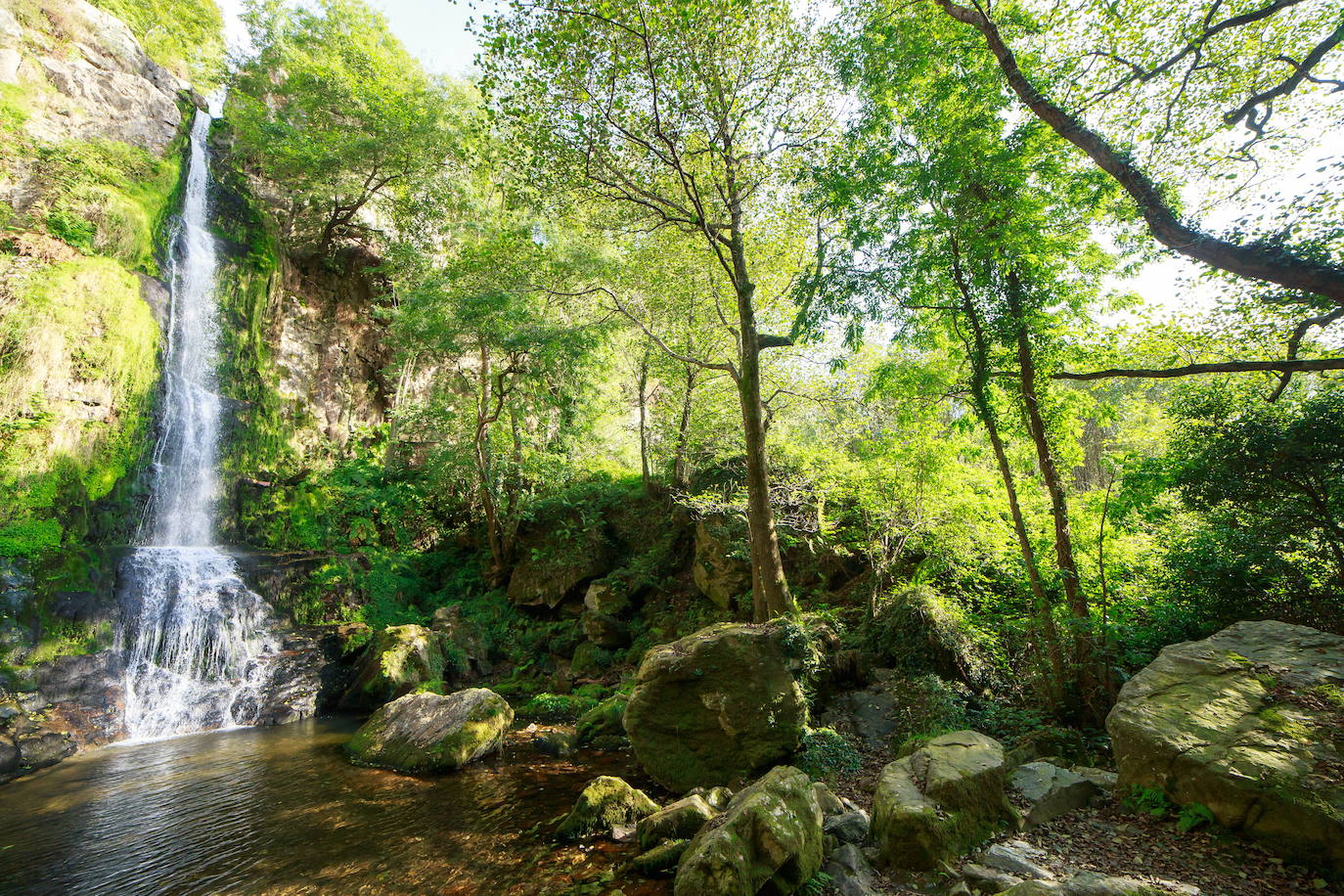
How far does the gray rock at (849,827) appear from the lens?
514 centimetres

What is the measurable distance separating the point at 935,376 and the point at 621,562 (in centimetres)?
1007

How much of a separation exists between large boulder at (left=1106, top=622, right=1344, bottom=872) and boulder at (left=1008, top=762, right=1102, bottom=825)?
0.36 m

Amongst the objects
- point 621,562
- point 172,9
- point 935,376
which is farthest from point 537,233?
point 172,9

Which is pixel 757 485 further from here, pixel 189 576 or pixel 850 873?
pixel 189 576

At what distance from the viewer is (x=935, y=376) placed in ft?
27.6

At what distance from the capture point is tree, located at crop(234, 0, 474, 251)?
19.4 m

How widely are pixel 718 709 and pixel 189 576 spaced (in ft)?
42.7

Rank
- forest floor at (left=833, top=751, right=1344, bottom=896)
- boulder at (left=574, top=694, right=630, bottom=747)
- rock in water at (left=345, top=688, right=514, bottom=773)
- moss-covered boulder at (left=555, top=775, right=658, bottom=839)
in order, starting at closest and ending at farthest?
forest floor at (left=833, top=751, right=1344, bottom=896), moss-covered boulder at (left=555, top=775, right=658, bottom=839), rock in water at (left=345, top=688, right=514, bottom=773), boulder at (left=574, top=694, right=630, bottom=747)

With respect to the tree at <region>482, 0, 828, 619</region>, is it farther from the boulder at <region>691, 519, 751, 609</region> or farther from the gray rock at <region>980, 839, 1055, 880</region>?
the gray rock at <region>980, 839, 1055, 880</region>

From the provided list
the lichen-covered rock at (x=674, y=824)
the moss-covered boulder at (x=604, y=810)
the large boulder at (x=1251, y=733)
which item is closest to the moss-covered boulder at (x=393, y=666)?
the moss-covered boulder at (x=604, y=810)

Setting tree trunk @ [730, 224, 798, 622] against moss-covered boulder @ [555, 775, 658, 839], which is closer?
moss-covered boulder @ [555, 775, 658, 839]

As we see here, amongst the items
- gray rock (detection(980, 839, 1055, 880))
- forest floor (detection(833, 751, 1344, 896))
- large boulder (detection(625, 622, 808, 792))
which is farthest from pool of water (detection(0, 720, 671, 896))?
forest floor (detection(833, 751, 1344, 896))

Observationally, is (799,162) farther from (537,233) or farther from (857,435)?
(537,233)

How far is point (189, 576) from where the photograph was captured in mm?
12883
